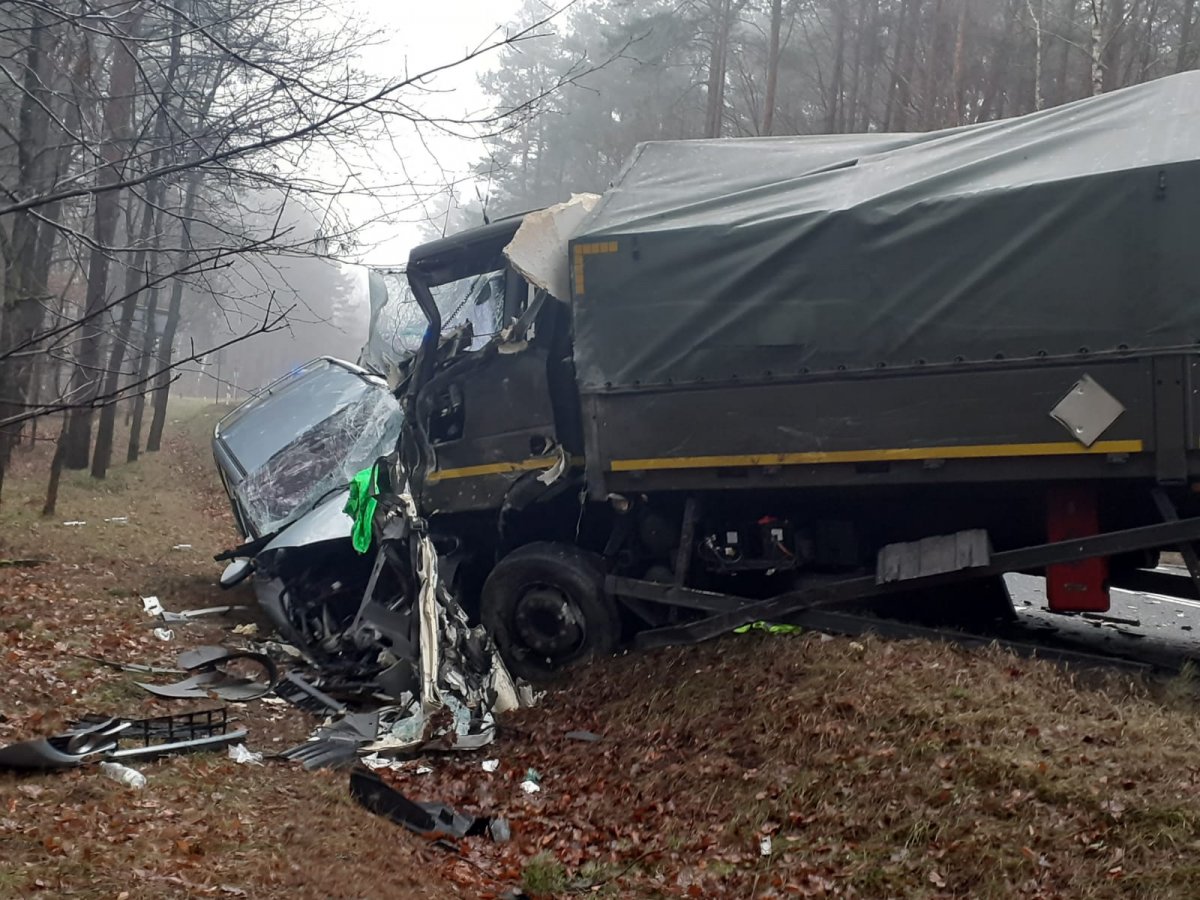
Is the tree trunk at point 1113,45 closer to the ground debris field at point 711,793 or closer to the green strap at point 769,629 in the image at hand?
the green strap at point 769,629

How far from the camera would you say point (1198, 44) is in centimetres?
1795

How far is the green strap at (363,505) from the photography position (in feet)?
25.0

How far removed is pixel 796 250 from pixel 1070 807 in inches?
119

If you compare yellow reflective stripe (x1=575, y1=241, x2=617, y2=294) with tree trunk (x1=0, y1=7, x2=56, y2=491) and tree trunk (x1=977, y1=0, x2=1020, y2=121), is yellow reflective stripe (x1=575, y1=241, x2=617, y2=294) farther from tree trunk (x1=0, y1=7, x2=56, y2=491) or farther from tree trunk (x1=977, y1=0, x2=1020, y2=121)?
tree trunk (x1=977, y1=0, x2=1020, y2=121)

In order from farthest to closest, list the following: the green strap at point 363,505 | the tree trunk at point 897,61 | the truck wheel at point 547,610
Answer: the tree trunk at point 897,61, the green strap at point 363,505, the truck wheel at point 547,610

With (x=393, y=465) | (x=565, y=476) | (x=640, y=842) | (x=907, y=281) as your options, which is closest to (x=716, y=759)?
(x=640, y=842)

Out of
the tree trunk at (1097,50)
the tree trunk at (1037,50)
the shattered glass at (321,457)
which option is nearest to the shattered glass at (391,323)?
the shattered glass at (321,457)

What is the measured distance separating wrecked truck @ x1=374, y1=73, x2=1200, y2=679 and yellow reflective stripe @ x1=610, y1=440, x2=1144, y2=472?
0.04 ft

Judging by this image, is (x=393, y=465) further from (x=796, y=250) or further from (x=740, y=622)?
(x=796, y=250)

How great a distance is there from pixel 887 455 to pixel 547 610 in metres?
2.41

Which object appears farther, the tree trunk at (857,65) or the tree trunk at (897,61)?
the tree trunk at (857,65)

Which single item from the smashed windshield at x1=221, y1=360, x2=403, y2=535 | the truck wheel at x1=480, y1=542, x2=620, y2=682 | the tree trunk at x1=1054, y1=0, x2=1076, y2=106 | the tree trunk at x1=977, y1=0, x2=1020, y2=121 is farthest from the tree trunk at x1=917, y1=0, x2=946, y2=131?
the truck wheel at x1=480, y1=542, x2=620, y2=682

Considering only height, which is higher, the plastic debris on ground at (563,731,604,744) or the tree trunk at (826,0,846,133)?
the tree trunk at (826,0,846,133)

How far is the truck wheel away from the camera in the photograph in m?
6.47
